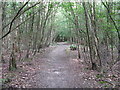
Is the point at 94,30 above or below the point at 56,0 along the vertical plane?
below

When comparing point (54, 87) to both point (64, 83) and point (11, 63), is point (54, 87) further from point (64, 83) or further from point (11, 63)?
point (11, 63)

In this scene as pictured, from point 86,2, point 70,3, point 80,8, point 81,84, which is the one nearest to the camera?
point 81,84

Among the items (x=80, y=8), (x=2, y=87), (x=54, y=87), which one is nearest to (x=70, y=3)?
(x=80, y=8)

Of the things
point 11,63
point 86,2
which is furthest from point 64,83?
point 86,2

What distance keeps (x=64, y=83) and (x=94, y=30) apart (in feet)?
13.3

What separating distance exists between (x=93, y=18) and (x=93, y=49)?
217cm

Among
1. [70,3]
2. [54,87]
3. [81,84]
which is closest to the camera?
[54,87]

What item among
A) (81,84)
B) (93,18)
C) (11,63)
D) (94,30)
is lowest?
(81,84)

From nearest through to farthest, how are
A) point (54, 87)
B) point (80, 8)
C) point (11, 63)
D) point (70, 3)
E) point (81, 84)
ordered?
1. point (54, 87)
2. point (81, 84)
3. point (11, 63)
4. point (70, 3)
5. point (80, 8)

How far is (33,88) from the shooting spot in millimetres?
5762

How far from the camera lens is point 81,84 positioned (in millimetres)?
6312

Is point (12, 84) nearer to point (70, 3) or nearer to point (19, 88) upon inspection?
point (19, 88)

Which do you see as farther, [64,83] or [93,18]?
[93,18]

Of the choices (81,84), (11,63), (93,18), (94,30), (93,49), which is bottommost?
(81,84)
